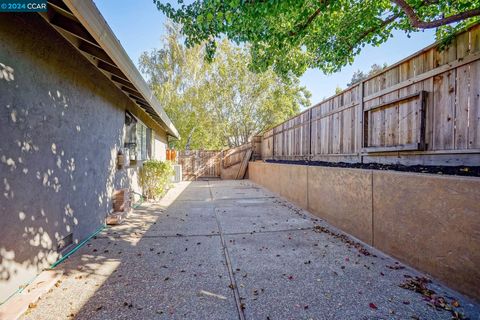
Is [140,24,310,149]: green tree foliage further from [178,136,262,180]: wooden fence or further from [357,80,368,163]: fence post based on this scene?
[357,80,368,163]: fence post

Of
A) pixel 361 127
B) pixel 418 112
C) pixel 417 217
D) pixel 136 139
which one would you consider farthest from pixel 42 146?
pixel 361 127

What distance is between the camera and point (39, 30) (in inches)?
98.7

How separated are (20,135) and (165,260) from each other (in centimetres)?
204

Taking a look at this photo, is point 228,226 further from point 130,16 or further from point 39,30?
point 130,16

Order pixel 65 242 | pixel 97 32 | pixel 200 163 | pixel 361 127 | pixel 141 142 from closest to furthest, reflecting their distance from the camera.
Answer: pixel 97 32 → pixel 65 242 → pixel 361 127 → pixel 141 142 → pixel 200 163

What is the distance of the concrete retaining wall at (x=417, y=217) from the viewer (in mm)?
2045

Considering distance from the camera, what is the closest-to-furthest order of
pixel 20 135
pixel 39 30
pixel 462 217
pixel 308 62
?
pixel 462 217 → pixel 20 135 → pixel 39 30 → pixel 308 62

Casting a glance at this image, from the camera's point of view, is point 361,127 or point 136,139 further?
point 136,139

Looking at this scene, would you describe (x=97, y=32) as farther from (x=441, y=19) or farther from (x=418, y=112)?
(x=441, y=19)

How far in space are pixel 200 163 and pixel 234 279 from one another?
11.3m

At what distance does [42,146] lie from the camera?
2.58 metres

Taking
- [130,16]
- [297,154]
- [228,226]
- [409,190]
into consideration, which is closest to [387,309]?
[409,190]

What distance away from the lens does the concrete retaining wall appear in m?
2.04

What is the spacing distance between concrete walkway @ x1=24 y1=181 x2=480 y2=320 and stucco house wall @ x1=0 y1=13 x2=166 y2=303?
43 centimetres
